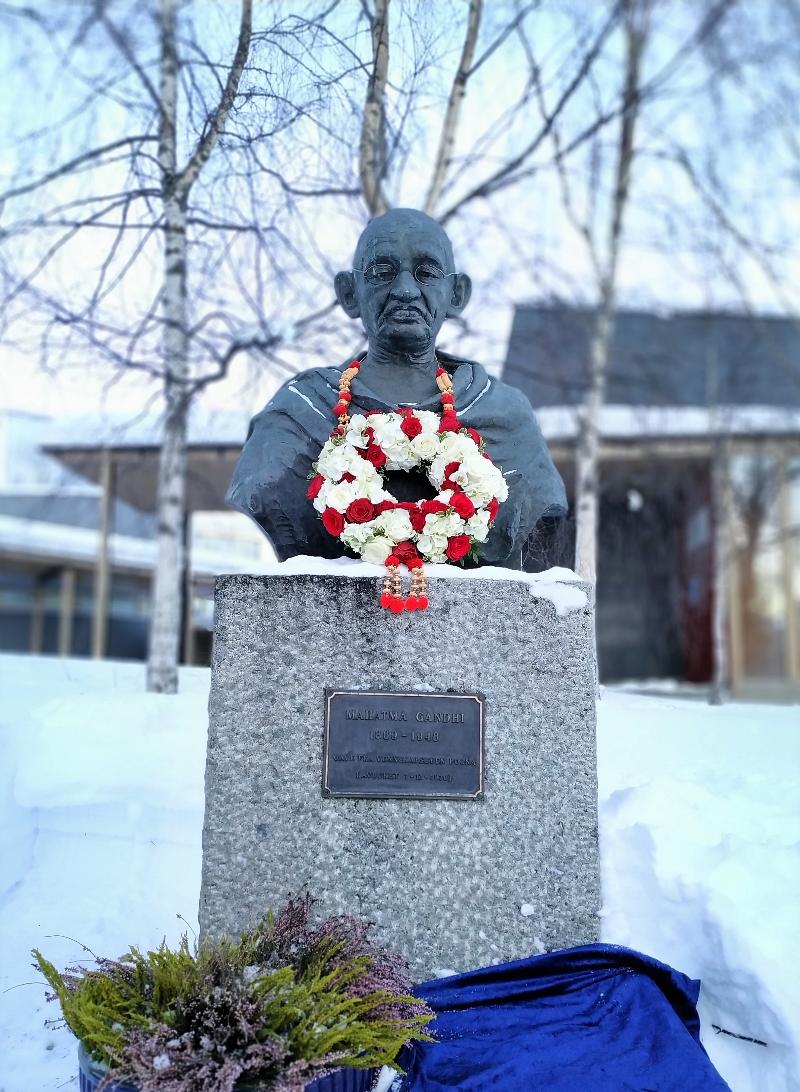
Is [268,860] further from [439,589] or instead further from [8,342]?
[8,342]

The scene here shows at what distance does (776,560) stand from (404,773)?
10118 millimetres

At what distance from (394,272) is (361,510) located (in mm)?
889

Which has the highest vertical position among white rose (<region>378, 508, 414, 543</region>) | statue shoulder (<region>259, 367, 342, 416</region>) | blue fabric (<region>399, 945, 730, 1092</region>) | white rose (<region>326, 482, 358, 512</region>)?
statue shoulder (<region>259, 367, 342, 416</region>)

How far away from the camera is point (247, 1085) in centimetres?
188

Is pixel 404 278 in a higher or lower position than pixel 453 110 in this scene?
lower

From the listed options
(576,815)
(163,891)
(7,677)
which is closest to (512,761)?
(576,815)

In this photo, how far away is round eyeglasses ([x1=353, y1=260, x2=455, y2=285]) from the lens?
118 inches

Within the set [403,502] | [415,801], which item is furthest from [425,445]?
[415,801]

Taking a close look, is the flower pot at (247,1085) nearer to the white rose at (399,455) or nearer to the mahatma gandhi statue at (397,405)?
the mahatma gandhi statue at (397,405)

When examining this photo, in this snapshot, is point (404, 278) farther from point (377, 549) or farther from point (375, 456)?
point (377, 549)

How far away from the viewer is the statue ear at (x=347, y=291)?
3.20 metres

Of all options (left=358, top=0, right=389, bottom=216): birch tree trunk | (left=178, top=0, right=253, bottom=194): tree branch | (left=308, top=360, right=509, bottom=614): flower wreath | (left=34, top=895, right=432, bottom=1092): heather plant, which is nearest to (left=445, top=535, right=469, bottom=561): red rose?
(left=308, top=360, right=509, bottom=614): flower wreath

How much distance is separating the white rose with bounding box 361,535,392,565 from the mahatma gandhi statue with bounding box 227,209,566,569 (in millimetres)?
330

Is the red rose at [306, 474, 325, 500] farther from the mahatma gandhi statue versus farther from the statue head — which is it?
the statue head
